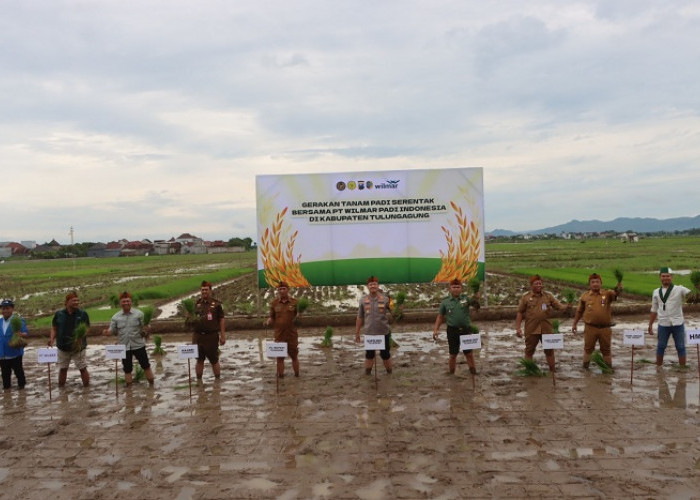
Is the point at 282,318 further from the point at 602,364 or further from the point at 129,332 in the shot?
the point at 602,364

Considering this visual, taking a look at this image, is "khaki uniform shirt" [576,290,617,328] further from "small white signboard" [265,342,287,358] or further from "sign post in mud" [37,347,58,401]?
"sign post in mud" [37,347,58,401]

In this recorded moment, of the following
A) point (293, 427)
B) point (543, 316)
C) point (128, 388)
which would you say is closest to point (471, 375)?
→ point (543, 316)

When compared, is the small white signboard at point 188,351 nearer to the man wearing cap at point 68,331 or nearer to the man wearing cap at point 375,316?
the man wearing cap at point 68,331

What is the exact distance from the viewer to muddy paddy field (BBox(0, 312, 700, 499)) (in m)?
4.47

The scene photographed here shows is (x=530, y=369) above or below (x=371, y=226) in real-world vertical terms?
below

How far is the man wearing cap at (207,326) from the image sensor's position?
814cm

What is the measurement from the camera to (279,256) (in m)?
13.4

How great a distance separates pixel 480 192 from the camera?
43.5ft

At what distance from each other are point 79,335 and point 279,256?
19.8ft

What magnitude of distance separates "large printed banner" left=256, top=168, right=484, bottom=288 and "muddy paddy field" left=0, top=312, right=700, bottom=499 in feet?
15.1

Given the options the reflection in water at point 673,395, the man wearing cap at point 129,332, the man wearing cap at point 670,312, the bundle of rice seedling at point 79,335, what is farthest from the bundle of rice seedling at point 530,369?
the bundle of rice seedling at point 79,335

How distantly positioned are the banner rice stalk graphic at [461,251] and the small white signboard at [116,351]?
769cm

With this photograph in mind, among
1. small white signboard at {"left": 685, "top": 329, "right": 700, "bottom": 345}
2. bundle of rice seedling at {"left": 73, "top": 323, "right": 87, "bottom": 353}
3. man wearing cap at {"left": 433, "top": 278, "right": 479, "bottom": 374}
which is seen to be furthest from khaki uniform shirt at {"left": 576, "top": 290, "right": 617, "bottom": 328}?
bundle of rice seedling at {"left": 73, "top": 323, "right": 87, "bottom": 353}

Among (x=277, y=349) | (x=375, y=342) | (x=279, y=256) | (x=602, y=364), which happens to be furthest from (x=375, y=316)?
(x=279, y=256)
